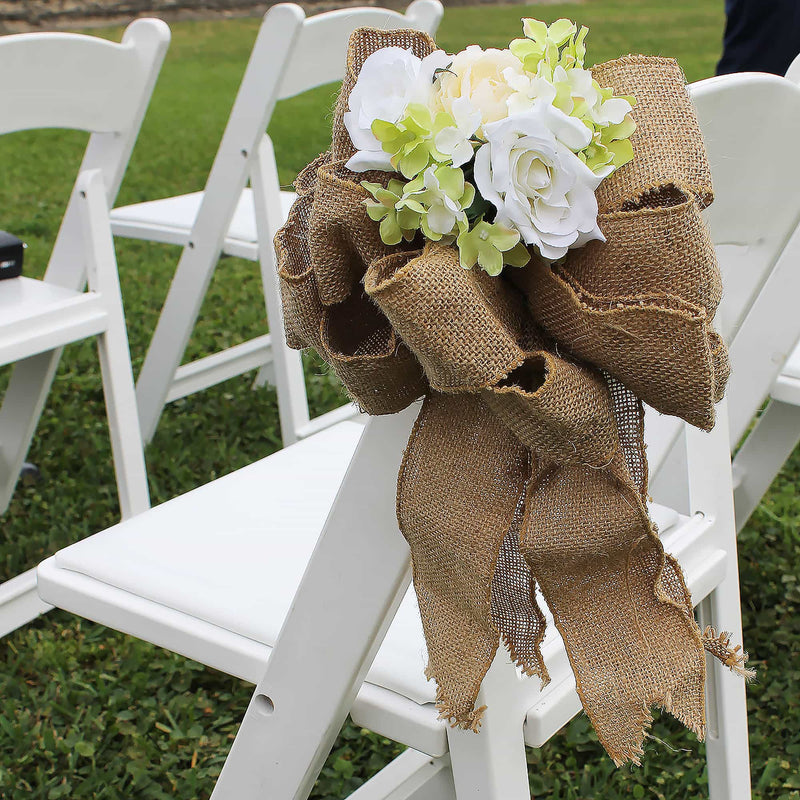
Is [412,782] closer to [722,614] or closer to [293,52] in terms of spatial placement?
[722,614]

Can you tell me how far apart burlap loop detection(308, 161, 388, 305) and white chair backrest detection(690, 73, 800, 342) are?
240 millimetres

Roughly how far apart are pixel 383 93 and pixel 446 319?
0.15m

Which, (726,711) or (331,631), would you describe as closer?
(331,631)

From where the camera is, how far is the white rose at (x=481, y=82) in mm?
623

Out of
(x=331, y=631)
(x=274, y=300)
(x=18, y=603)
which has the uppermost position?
(x=331, y=631)

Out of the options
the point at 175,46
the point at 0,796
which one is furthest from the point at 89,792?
the point at 175,46

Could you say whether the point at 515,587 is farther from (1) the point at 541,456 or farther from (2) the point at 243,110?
(2) the point at 243,110

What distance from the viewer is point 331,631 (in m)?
0.85

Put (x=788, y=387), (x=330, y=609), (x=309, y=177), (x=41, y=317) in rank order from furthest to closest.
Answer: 1. (x=41, y=317)
2. (x=788, y=387)
3. (x=330, y=609)
4. (x=309, y=177)

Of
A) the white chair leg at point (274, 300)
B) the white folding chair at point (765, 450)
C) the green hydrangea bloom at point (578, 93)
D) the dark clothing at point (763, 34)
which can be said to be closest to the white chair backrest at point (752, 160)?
the green hydrangea bloom at point (578, 93)

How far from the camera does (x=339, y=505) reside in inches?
31.8

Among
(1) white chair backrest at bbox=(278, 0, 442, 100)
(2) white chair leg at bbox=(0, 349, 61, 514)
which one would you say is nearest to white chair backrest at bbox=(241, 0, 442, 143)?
(1) white chair backrest at bbox=(278, 0, 442, 100)

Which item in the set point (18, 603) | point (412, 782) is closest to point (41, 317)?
point (18, 603)

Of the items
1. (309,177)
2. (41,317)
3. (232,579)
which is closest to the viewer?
(309,177)
